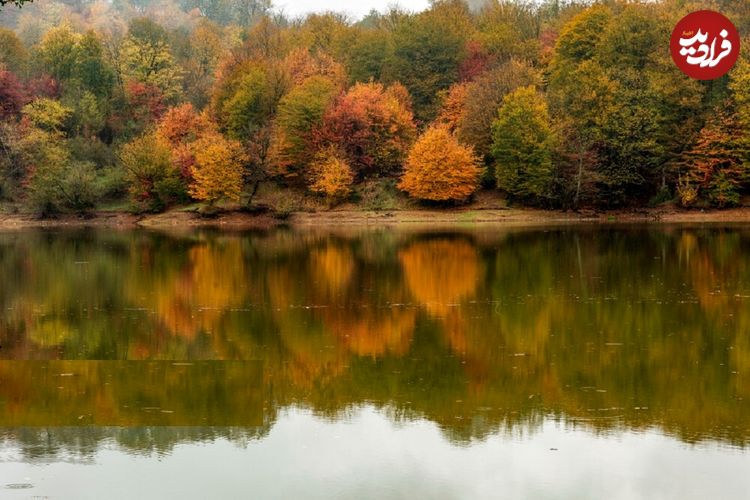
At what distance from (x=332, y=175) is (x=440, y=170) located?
8.33 m

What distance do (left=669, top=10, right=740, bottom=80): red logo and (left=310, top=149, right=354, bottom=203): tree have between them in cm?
2545

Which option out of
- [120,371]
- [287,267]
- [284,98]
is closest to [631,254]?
[287,267]

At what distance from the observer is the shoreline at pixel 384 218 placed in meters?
64.2

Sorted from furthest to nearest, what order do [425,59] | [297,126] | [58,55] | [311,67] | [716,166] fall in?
[58,55]
[311,67]
[425,59]
[297,126]
[716,166]

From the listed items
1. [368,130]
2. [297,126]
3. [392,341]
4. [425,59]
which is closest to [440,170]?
[368,130]

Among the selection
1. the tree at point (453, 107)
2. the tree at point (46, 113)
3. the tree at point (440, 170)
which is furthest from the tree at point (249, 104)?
the tree at point (453, 107)

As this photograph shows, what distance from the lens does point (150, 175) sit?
7244 centimetres

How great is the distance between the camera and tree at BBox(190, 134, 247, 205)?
71062mm

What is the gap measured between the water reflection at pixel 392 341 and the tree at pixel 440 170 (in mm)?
28900

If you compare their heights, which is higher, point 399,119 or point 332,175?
point 399,119

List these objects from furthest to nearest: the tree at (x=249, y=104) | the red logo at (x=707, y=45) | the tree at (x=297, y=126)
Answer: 1. the tree at (x=249, y=104)
2. the tree at (x=297, y=126)
3. the red logo at (x=707, y=45)

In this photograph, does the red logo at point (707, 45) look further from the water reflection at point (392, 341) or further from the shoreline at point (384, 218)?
the water reflection at point (392, 341)

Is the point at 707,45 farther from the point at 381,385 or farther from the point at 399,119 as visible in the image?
the point at 381,385

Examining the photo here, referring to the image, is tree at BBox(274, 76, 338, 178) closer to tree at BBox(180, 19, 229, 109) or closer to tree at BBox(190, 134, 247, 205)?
tree at BBox(190, 134, 247, 205)
